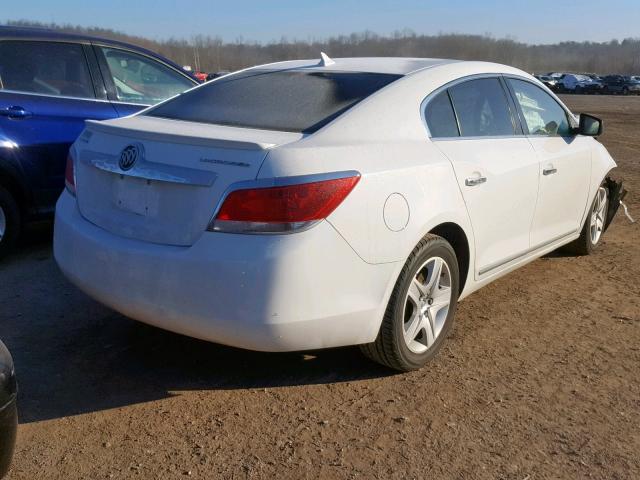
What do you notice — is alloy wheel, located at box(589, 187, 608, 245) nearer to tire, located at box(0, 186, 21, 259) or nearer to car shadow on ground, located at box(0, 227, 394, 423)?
car shadow on ground, located at box(0, 227, 394, 423)

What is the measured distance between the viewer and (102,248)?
3.21 metres

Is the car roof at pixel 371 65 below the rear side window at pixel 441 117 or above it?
above

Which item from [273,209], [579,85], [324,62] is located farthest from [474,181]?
[579,85]

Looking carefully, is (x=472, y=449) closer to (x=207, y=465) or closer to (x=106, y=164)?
(x=207, y=465)

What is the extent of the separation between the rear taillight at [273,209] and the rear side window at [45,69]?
3361 mm

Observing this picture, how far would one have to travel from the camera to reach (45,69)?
568 centimetres

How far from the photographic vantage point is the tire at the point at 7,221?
17.3 ft

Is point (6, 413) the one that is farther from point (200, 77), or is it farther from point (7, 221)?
point (200, 77)

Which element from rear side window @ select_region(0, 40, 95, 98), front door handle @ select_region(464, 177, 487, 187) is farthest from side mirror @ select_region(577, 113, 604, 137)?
rear side window @ select_region(0, 40, 95, 98)

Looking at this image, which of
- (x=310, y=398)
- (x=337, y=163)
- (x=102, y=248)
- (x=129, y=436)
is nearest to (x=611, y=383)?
(x=310, y=398)

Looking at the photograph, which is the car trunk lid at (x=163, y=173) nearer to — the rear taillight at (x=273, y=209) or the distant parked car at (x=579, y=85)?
the rear taillight at (x=273, y=209)

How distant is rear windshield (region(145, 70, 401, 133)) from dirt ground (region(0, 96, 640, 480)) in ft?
4.13

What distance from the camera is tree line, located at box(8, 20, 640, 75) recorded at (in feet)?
289

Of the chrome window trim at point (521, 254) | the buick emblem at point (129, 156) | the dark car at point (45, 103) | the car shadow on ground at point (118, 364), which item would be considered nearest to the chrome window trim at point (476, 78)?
the chrome window trim at point (521, 254)
